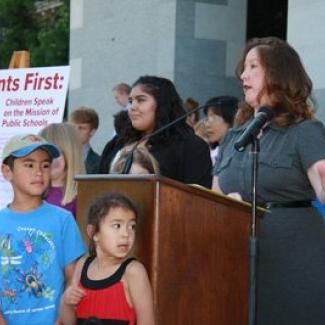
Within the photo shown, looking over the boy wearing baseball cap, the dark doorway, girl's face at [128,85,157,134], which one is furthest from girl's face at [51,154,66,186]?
the dark doorway

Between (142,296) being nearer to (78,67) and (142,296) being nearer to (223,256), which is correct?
(223,256)

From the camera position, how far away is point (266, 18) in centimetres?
1106

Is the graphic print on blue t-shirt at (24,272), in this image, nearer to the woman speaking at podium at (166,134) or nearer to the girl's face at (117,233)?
the girl's face at (117,233)

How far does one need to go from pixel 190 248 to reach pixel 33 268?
973 millimetres

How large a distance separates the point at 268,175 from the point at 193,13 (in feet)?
17.9

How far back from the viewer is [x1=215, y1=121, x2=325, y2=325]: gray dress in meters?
4.36

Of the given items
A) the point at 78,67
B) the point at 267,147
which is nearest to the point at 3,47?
the point at 78,67

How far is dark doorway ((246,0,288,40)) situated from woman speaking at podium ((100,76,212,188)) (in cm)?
498

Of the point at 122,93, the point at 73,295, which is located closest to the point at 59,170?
the point at 73,295

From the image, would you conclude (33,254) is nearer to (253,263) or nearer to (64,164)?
→ (253,263)

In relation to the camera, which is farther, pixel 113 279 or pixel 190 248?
pixel 113 279

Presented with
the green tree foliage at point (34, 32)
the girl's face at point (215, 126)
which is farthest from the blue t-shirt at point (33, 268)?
the green tree foliage at point (34, 32)

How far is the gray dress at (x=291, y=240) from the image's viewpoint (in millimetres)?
A: 4359

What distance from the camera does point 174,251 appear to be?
3855mm
